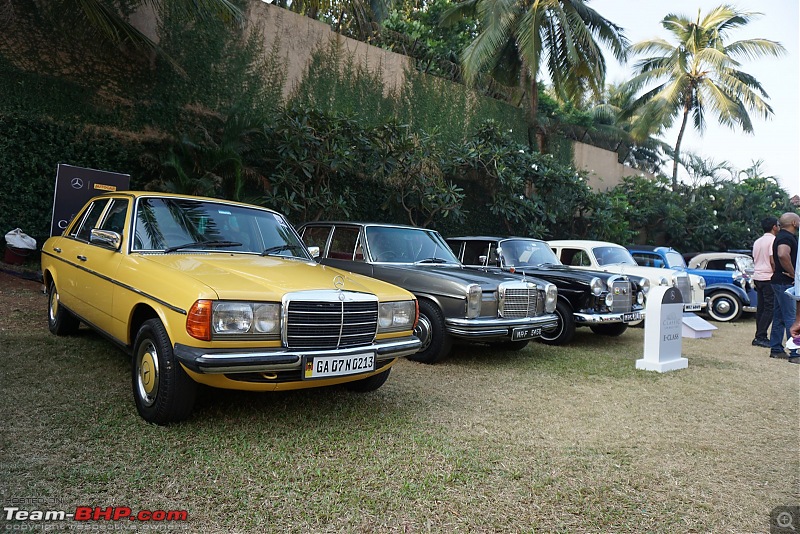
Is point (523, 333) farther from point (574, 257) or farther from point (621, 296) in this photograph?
point (574, 257)

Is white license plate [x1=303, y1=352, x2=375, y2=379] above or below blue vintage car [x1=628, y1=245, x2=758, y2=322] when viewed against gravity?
below

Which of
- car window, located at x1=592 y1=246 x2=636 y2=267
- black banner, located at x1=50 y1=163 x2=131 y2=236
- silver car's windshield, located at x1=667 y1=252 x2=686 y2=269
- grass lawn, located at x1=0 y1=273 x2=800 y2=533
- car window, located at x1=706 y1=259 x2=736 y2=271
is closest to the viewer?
grass lawn, located at x1=0 y1=273 x2=800 y2=533

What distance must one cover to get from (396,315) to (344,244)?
9.11ft

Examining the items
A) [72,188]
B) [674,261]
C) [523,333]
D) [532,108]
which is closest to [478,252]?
[523,333]

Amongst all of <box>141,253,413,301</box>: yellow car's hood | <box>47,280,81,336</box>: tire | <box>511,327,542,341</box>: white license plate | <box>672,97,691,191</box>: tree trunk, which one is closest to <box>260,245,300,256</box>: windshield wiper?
<box>141,253,413,301</box>: yellow car's hood

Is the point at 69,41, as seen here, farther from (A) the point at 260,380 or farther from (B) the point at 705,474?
(B) the point at 705,474

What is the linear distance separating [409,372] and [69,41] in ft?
29.6

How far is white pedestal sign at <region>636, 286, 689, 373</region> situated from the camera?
6109mm

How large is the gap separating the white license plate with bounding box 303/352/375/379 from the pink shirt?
21.6ft

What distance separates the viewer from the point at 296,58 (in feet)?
41.9

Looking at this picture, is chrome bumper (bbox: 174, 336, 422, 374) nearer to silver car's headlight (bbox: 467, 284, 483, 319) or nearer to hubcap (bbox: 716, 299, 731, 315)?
silver car's headlight (bbox: 467, 284, 483, 319)

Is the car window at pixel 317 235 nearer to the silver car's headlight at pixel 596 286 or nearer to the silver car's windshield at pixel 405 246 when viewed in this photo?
the silver car's windshield at pixel 405 246

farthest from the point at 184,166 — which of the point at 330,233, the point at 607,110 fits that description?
the point at 607,110

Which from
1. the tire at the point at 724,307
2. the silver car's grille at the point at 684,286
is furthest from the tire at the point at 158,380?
the tire at the point at 724,307
